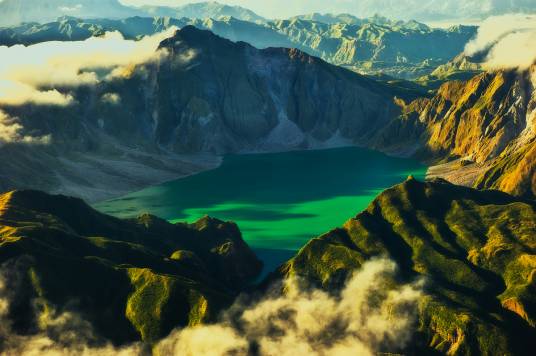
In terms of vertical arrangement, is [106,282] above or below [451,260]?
below

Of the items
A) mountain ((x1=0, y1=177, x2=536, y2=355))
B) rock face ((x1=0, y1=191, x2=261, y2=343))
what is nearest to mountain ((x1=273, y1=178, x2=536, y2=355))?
mountain ((x1=0, y1=177, x2=536, y2=355))

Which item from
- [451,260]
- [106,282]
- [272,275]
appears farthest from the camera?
[272,275]

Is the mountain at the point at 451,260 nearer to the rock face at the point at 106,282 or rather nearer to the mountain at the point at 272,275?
the mountain at the point at 272,275

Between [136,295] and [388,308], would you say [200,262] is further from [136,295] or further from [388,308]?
[388,308]

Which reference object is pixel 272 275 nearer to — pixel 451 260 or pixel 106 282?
pixel 106 282

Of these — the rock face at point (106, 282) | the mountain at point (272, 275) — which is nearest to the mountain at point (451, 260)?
the mountain at point (272, 275)

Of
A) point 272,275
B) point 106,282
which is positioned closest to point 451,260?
point 272,275

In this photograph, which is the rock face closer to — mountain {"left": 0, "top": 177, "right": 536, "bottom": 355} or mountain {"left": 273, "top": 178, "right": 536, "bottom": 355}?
mountain {"left": 0, "top": 177, "right": 536, "bottom": 355}

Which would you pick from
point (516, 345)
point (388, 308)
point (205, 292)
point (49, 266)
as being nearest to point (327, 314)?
point (388, 308)

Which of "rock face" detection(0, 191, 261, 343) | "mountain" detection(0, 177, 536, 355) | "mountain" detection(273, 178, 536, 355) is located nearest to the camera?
"mountain" detection(273, 178, 536, 355)
